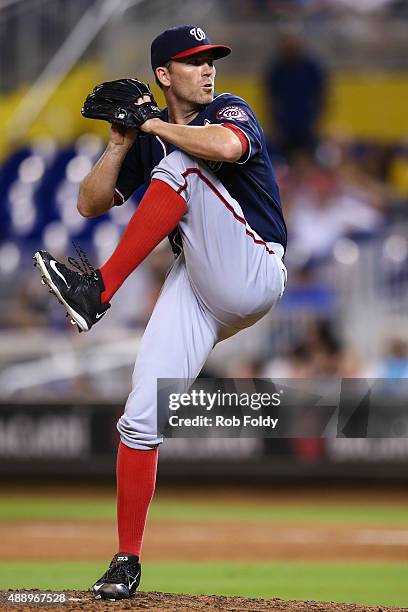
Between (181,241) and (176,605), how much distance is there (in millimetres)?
1257

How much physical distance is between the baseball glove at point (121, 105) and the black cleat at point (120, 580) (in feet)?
4.91

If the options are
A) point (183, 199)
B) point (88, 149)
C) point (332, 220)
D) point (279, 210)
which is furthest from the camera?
point (88, 149)

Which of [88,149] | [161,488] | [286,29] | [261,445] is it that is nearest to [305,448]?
[261,445]

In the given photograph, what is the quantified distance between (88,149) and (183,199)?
7758 millimetres

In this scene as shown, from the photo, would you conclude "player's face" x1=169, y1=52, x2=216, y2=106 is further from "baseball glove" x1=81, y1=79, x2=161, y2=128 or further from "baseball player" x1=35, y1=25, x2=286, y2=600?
"baseball glove" x1=81, y1=79, x2=161, y2=128

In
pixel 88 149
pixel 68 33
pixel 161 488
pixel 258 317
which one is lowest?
pixel 161 488

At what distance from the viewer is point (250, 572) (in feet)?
20.2

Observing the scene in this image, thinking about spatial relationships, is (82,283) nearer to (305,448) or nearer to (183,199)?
(183,199)

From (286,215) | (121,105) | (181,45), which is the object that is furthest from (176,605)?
(286,215)

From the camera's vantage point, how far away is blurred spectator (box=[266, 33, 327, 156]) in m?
11.5

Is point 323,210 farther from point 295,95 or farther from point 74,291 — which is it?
point 74,291

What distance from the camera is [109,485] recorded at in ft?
31.6

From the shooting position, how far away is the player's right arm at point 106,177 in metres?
4.03

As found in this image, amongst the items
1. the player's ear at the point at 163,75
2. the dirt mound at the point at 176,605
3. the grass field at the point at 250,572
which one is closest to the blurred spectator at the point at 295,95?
the grass field at the point at 250,572
